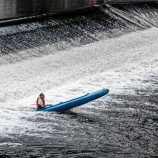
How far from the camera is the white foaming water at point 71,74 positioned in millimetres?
12380

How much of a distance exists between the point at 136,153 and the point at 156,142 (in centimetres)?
91

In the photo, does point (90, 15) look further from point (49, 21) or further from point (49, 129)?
point (49, 129)

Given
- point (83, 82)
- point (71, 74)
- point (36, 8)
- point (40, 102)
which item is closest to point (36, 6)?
point (36, 8)

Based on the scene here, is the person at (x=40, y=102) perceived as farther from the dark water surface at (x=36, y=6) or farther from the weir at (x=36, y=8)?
the dark water surface at (x=36, y=6)

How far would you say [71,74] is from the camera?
15.6 m

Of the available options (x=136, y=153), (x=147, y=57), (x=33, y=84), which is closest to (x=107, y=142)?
(x=136, y=153)

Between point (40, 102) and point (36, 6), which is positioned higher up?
point (36, 6)

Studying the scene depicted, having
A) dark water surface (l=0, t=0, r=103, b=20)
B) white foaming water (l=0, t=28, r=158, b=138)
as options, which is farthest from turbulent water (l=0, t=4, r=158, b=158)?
dark water surface (l=0, t=0, r=103, b=20)

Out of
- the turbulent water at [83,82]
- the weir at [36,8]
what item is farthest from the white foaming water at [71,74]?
the weir at [36,8]

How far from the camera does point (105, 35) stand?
20.6m

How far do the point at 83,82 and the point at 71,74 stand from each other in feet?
3.00

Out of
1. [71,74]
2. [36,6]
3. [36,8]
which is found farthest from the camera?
[36,6]

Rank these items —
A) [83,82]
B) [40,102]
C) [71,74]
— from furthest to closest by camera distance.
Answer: [71,74] → [83,82] → [40,102]

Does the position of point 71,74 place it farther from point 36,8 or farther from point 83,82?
point 36,8
